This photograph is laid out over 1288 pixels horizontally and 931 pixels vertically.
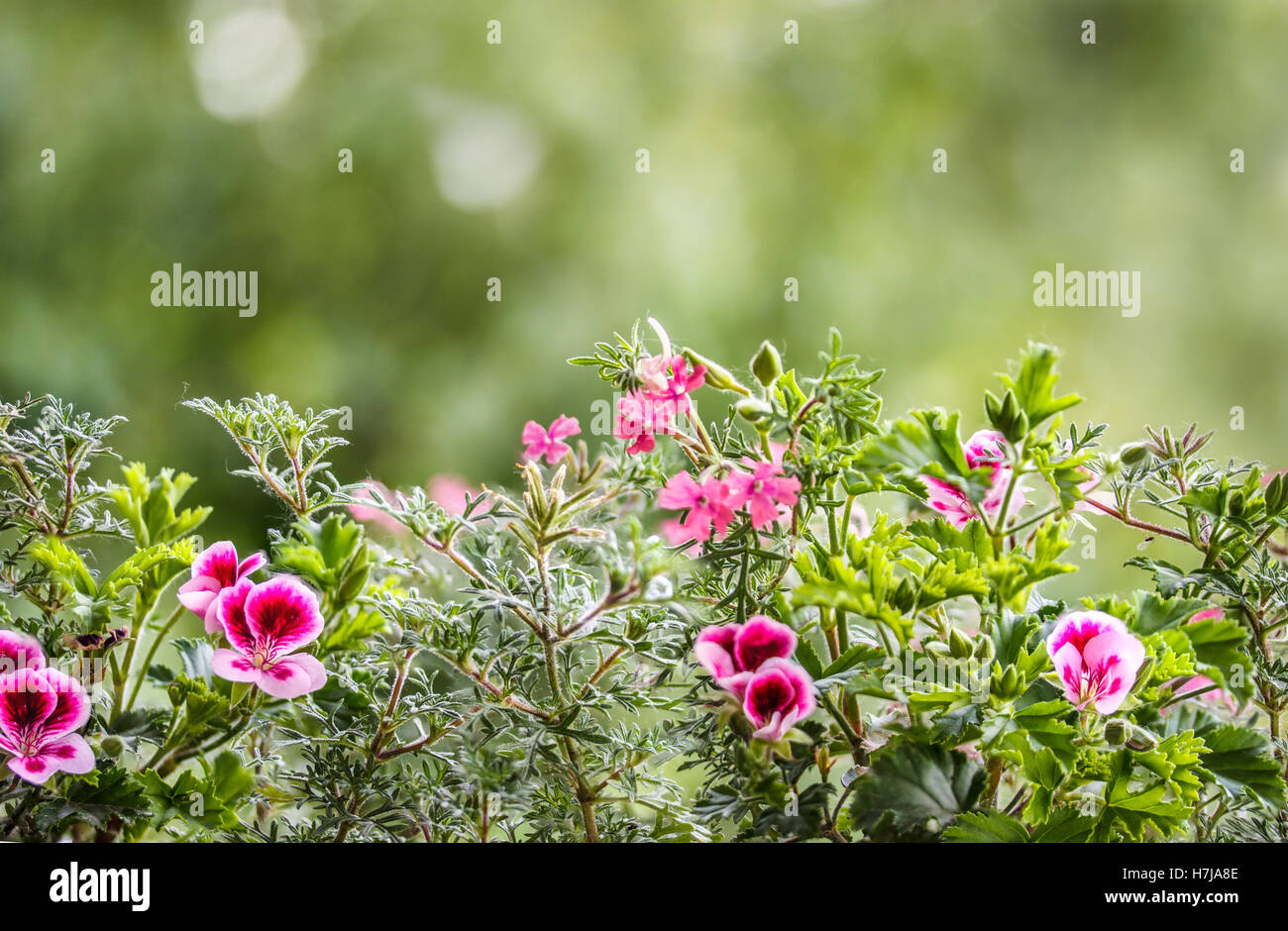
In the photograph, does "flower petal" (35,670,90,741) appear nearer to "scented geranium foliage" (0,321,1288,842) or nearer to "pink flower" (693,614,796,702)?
"scented geranium foliage" (0,321,1288,842)

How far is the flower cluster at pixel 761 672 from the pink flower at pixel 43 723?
0.29 m

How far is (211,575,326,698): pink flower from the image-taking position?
1.34 ft

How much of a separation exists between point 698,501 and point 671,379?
0.07 m

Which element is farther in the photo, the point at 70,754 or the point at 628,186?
the point at 628,186

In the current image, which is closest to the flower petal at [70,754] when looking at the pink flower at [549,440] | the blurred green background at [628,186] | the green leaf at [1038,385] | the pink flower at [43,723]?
the pink flower at [43,723]

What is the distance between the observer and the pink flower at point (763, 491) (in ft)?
1.34

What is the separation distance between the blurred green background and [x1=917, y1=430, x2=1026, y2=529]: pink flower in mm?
1172

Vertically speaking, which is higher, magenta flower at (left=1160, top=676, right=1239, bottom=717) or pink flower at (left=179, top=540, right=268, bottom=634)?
pink flower at (left=179, top=540, right=268, bottom=634)

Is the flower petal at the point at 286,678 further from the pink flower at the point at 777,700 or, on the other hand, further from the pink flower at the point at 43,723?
the pink flower at the point at 777,700

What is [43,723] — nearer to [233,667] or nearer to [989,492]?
[233,667]

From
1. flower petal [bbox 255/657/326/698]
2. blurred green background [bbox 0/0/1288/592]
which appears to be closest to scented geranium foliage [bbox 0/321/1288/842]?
flower petal [bbox 255/657/326/698]

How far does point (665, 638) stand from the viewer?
45cm

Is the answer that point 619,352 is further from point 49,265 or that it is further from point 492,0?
point 492,0

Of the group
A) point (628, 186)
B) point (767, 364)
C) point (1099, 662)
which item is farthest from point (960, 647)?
point (628, 186)
